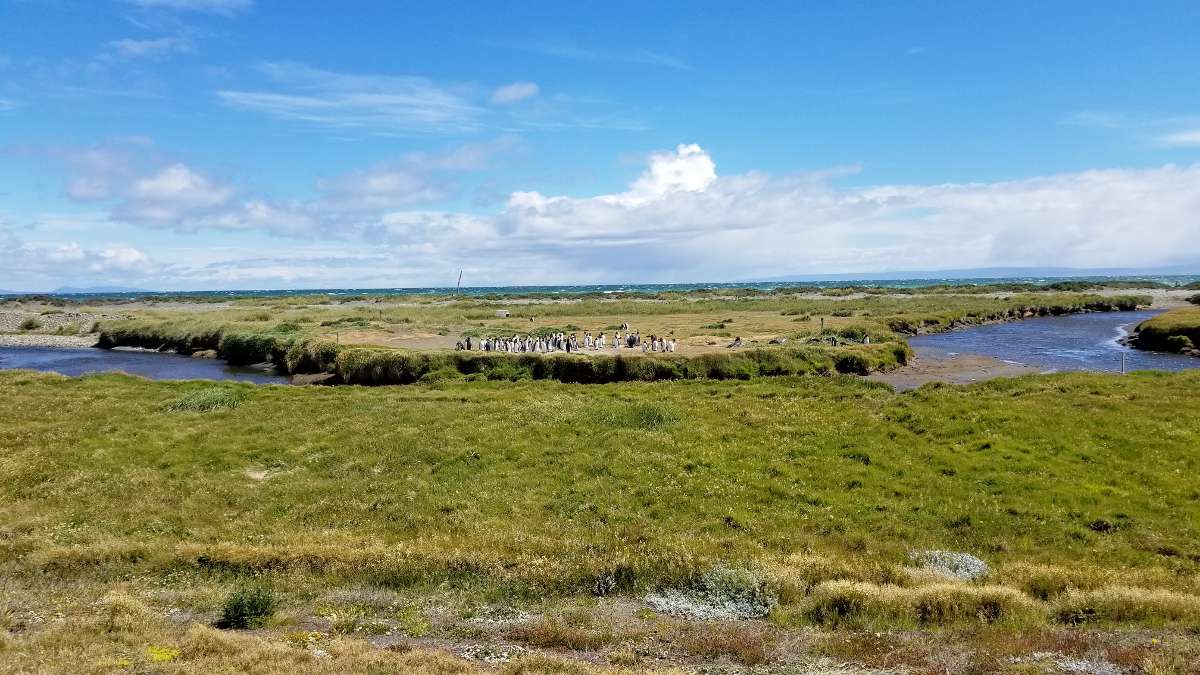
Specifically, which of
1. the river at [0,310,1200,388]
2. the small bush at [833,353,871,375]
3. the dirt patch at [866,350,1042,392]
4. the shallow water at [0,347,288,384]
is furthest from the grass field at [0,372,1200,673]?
the shallow water at [0,347,288,384]

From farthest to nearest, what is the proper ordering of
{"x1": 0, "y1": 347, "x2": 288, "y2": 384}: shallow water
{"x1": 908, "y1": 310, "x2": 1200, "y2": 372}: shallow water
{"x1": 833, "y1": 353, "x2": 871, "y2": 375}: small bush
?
{"x1": 0, "y1": 347, "x2": 288, "y2": 384}: shallow water → {"x1": 908, "y1": 310, "x2": 1200, "y2": 372}: shallow water → {"x1": 833, "y1": 353, "x2": 871, "y2": 375}: small bush

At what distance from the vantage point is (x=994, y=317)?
4483 inches

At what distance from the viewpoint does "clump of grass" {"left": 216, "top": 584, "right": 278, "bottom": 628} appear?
1445 cm

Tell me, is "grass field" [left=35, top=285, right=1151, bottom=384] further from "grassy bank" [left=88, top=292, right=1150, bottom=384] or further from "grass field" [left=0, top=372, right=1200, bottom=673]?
"grass field" [left=0, top=372, right=1200, bottom=673]

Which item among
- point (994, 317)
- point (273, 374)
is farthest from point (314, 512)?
point (994, 317)

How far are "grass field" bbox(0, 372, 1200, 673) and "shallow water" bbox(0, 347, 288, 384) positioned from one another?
93.0ft

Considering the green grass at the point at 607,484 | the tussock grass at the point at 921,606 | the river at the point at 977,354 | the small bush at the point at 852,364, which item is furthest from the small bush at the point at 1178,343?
the tussock grass at the point at 921,606

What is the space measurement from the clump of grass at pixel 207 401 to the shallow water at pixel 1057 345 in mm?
54591

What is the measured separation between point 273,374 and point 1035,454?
5950 cm

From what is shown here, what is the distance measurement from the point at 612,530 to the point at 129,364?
71.0 meters

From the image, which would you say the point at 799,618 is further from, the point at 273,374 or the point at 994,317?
the point at 994,317

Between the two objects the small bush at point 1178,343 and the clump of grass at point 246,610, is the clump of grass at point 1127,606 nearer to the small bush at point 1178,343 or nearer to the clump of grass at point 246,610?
the clump of grass at point 246,610

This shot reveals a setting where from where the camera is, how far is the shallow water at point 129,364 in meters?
64.1

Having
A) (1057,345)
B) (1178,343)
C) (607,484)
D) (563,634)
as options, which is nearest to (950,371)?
(1057,345)
